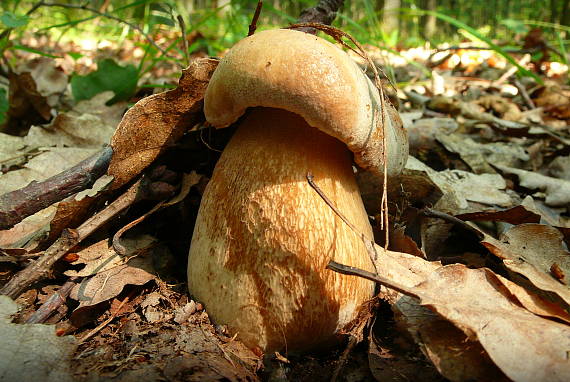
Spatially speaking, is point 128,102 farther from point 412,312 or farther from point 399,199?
point 412,312

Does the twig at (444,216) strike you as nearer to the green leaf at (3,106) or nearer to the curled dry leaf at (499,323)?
the curled dry leaf at (499,323)

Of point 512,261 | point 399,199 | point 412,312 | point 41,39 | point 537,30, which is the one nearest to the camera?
point 412,312

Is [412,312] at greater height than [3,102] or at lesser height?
lesser

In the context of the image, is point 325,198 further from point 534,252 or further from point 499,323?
point 534,252

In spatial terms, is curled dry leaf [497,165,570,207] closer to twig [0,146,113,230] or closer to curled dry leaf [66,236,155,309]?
curled dry leaf [66,236,155,309]

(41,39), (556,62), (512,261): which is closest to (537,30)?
(556,62)
